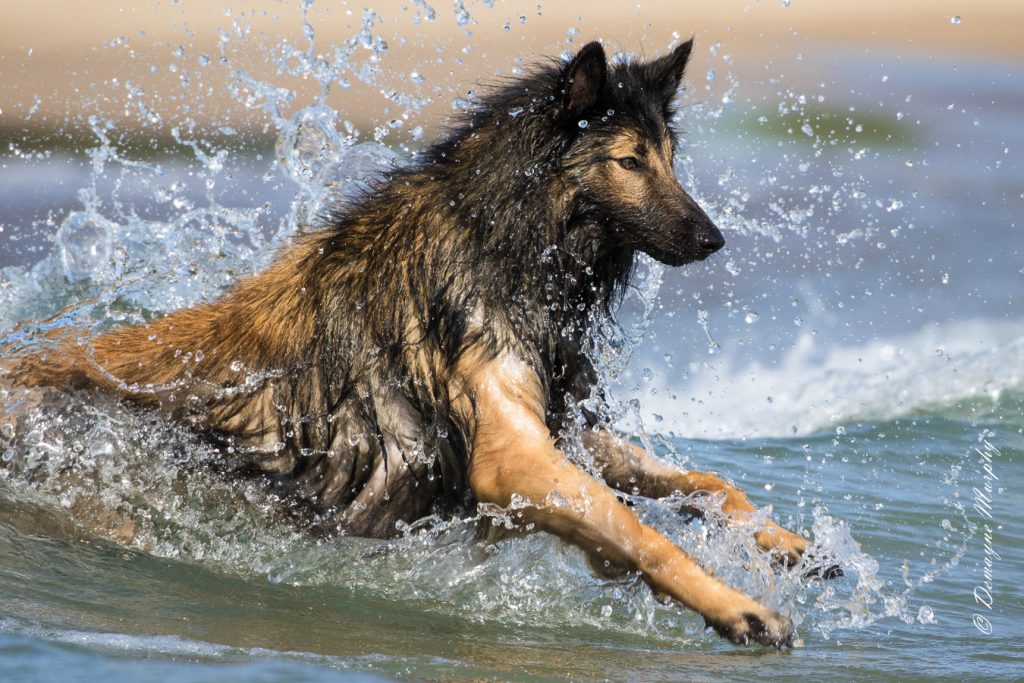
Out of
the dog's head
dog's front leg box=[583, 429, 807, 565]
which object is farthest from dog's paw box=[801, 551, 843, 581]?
the dog's head

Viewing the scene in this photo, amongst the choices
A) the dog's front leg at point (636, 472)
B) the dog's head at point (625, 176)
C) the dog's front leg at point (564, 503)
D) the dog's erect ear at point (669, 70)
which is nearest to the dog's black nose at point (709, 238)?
the dog's head at point (625, 176)

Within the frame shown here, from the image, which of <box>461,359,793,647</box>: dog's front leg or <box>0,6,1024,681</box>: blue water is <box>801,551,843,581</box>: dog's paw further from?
<box>461,359,793,647</box>: dog's front leg

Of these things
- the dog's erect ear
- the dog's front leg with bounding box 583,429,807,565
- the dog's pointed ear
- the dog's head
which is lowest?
the dog's front leg with bounding box 583,429,807,565

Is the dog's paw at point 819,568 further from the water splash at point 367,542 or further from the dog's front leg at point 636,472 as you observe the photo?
the dog's front leg at point 636,472

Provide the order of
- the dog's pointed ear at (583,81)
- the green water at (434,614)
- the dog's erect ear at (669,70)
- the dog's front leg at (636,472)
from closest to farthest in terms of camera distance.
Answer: the green water at (434,614), the dog's pointed ear at (583,81), the dog's erect ear at (669,70), the dog's front leg at (636,472)

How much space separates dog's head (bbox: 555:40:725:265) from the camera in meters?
5.62

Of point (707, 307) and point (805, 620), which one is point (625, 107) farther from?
point (707, 307)

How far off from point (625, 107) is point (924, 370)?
6.25m

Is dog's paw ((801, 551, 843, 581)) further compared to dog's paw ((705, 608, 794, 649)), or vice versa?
dog's paw ((801, 551, 843, 581))

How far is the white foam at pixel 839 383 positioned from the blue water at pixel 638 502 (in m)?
0.03

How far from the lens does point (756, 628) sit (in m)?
4.84

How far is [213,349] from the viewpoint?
587 cm

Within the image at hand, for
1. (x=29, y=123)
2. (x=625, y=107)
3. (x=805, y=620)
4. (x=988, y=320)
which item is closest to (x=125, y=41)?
(x=29, y=123)

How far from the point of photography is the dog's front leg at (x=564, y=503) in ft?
16.0
